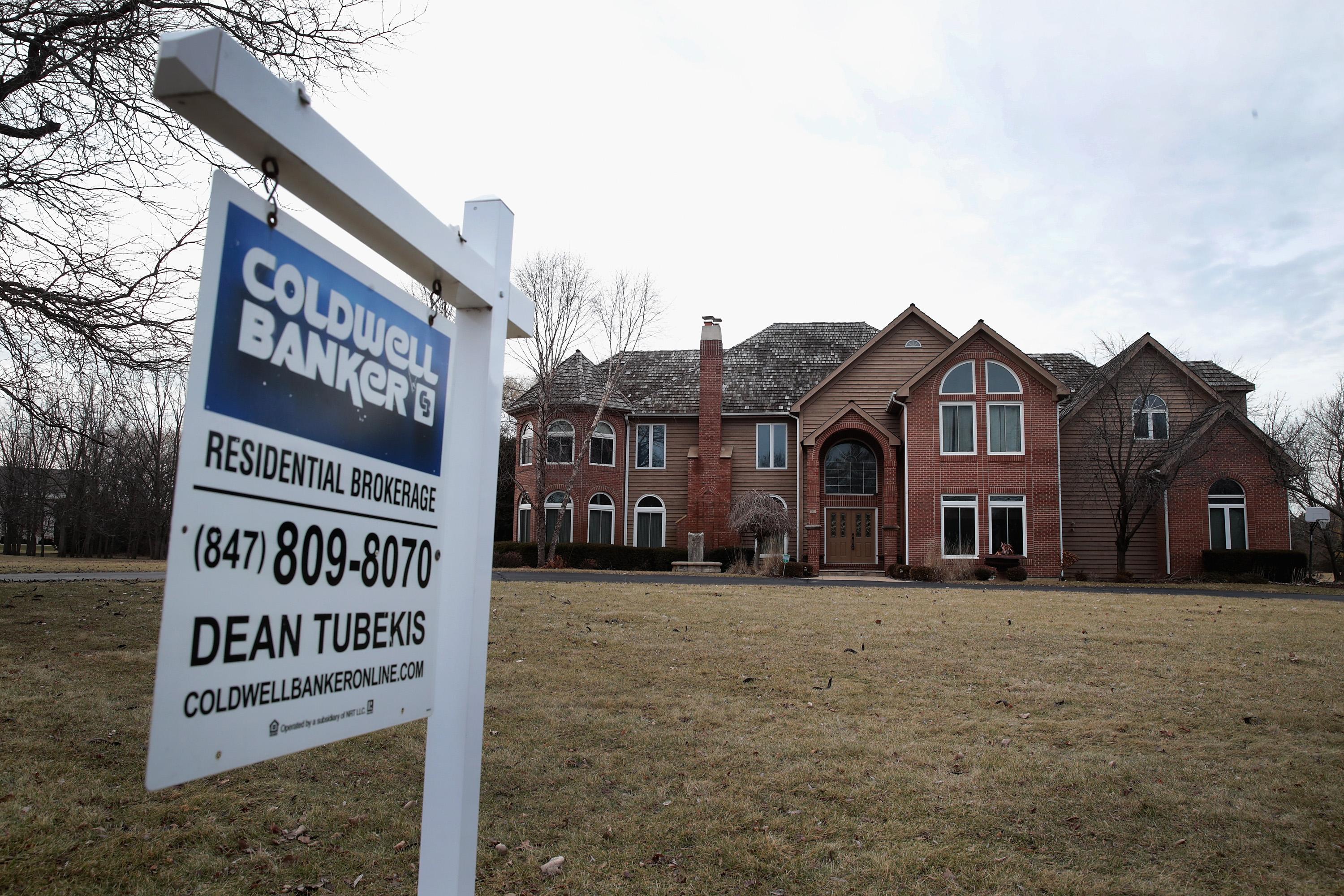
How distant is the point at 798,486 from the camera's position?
3086 cm

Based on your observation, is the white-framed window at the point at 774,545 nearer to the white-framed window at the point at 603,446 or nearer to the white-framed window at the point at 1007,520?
the white-framed window at the point at 603,446

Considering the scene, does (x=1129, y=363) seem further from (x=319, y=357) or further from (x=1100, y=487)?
(x=319, y=357)

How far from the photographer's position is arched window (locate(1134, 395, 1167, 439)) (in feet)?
92.4

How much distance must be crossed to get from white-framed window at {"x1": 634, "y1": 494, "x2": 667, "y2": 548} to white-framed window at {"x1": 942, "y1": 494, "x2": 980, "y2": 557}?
10.7 metres

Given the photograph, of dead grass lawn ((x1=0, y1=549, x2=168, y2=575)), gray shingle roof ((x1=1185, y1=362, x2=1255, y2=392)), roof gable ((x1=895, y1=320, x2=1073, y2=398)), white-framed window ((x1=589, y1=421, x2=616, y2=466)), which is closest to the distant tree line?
dead grass lawn ((x1=0, y1=549, x2=168, y2=575))

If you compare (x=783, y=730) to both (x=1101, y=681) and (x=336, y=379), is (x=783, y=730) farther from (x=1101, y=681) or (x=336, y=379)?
(x=336, y=379)

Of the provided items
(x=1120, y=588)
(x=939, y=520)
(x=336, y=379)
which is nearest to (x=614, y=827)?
(x=336, y=379)

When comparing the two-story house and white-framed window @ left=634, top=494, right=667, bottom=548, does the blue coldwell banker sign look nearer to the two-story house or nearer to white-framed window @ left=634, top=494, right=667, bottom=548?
the two-story house

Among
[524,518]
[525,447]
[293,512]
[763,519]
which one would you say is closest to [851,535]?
[763,519]

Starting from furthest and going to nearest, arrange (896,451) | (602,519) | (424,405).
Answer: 1. (602,519)
2. (896,451)
3. (424,405)

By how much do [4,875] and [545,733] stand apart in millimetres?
3057

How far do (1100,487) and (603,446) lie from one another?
59.4 ft

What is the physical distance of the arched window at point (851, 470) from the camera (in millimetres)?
30031

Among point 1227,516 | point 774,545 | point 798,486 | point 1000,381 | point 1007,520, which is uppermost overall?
point 1000,381
